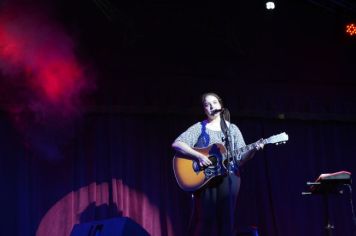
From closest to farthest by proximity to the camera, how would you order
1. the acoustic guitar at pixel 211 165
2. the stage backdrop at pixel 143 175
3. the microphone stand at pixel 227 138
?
the microphone stand at pixel 227 138
the acoustic guitar at pixel 211 165
the stage backdrop at pixel 143 175

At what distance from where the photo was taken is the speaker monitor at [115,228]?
4.27m

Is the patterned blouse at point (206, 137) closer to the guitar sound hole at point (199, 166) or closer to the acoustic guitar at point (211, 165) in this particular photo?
the acoustic guitar at point (211, 165)

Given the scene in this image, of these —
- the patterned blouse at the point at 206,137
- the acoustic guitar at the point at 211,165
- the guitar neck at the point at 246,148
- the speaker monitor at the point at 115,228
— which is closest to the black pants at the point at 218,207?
the acoustic guitar at the point at 211,165

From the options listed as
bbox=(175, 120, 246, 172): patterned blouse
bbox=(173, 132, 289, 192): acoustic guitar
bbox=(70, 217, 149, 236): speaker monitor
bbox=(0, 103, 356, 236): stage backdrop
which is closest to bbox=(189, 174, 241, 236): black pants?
bbox=(173, 132, 289, 192): acoustic guitar

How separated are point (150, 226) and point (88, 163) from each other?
1.16 meters

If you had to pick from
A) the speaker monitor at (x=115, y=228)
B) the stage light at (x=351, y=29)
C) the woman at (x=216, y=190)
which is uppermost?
the stage light at (x=351, y=29)

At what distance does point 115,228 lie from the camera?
434 cm

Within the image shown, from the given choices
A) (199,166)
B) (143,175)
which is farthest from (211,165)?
(143,175)

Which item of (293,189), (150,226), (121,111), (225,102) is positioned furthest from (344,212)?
(121,111)

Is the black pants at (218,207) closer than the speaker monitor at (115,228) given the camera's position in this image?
No

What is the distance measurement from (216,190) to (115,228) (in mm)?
1426

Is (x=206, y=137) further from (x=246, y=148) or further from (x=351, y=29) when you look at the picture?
(x=351, y=29)

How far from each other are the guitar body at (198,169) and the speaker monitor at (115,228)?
121 cm

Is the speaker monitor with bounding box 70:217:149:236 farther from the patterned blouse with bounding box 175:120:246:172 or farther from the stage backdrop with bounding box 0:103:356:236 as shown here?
the stage backdrop with bounding box 0:103:356:236
